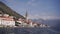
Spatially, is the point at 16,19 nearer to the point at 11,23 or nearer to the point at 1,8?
the point at 11,23

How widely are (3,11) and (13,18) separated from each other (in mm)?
1210

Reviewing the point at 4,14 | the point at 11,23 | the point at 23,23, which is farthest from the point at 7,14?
the point at 23,23

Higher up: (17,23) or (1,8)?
Answer: (1,8)

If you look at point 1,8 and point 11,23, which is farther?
point 1,8

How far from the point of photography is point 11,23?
405 inches

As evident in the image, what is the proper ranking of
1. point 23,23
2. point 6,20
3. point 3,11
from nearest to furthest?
point 23,23 → point 6,20 → point 3,11

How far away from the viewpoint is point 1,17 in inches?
447

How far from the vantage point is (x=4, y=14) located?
11.1m

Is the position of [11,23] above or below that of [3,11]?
below

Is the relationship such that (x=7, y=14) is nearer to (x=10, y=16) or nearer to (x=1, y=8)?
(x=10, y=16)

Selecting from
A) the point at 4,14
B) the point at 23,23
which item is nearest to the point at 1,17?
the point at 4,14

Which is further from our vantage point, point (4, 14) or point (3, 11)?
point (3, 11)

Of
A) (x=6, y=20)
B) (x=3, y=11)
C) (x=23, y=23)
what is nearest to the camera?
(x=23, y=23)

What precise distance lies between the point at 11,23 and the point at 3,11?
1.91 metres
